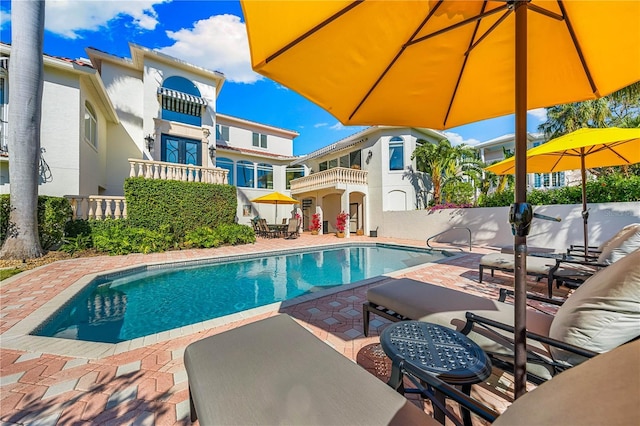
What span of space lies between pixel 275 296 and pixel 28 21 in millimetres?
10612

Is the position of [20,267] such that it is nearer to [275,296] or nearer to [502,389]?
[275,296]

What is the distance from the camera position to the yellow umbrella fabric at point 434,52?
1794 millimetres

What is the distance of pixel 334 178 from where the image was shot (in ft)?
53.7

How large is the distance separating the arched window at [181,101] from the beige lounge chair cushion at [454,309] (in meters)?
15.4

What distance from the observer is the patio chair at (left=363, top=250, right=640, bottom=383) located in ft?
5.08

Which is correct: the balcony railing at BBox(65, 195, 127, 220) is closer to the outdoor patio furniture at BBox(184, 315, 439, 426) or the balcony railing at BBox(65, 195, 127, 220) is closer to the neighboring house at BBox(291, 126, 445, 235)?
the neighboring house at BBox(291, 126, 445, 235)

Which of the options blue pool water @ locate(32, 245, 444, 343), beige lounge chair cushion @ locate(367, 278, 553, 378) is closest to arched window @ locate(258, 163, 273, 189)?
blue pool water @ locate(32, 245, 444, 343)

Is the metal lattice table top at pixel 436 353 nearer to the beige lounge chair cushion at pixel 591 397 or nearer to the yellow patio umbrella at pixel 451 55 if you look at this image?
the yellow patio umbrella at pixel 451 55

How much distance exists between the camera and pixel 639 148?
538 cm

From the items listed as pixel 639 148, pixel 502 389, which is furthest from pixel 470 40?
pixel 639 148

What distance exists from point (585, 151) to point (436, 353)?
6940 millimetres

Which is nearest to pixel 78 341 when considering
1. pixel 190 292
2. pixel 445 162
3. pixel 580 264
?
pixel 190 292

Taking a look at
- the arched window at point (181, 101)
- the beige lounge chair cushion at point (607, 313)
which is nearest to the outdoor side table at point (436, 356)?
the beige lounge chair cushion at point (607, 313)

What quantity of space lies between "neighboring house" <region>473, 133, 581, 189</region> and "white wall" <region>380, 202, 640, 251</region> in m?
7.27
